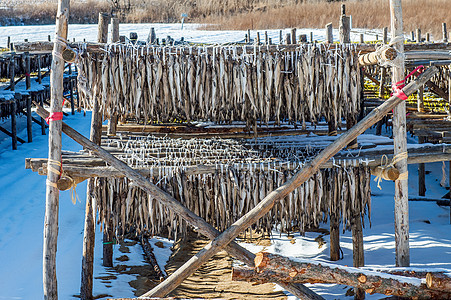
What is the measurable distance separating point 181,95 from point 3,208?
7.29 meters

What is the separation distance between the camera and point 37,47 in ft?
16.1

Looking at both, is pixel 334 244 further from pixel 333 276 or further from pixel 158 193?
pixel 158 193

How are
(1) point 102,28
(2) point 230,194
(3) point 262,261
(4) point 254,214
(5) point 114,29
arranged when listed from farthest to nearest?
(5) point 114,29 < (1) point 102,28 < (2) point 230,194 < (4) point 254,214 < (3) point 262,261

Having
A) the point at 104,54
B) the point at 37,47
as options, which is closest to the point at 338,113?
the point at 104,54

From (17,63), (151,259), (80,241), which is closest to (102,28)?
(151,259)

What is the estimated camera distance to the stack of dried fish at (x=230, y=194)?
5.29 m

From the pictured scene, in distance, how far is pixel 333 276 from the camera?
407 centimetres

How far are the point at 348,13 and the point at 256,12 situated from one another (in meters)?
8.19

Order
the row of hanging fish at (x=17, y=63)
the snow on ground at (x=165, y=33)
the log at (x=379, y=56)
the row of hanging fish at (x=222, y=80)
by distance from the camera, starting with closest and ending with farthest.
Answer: the log at (x=379, y=56) < the row of hanging fish at (x=222, y=80) < the row of hanging fish at (x=17, y=63) < the snow on ground at (x=165, y=33)

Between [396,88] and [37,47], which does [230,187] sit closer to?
[396,88]

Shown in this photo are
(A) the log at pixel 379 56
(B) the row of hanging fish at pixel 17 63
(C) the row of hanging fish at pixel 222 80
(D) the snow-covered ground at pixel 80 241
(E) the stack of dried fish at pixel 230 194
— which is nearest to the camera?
(A) the log at pixel 379 56

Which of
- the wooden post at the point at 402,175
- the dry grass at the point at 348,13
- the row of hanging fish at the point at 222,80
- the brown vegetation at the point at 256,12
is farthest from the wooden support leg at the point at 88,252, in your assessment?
the dry grass at the point at 348,13

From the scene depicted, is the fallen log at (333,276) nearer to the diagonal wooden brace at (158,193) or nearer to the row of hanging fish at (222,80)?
the diagonal wooden brace at (158,193)

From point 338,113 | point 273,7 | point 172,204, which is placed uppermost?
point 273,7
